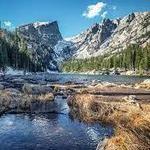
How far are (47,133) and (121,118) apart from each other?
6333 mm

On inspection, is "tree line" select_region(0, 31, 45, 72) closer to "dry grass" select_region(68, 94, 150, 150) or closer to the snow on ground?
the snow on ground

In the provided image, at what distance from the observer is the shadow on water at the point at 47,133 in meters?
23.5

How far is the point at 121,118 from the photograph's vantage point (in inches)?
1157

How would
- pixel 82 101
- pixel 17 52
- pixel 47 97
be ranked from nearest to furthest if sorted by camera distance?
pixel 82 101
pixel 47 97
pixel 17 52

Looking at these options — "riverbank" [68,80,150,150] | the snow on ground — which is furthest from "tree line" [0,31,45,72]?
"riverbank" [68,80,150,150]

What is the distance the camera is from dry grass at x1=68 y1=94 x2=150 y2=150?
1450 centimetres

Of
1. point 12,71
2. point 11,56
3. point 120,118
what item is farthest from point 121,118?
point 11,56

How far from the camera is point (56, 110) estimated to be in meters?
39.2

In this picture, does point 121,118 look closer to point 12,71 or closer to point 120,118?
point 120,118

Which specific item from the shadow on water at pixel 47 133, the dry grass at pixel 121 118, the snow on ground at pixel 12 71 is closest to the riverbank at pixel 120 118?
the dry grass at pixel 121 118

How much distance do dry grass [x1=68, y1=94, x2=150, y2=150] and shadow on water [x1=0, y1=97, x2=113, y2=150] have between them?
64.0 inches

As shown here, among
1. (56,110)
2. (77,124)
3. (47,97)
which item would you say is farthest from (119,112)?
(47,97)

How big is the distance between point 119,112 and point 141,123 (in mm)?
16586

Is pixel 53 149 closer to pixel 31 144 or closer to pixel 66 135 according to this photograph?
pixel 31 144
